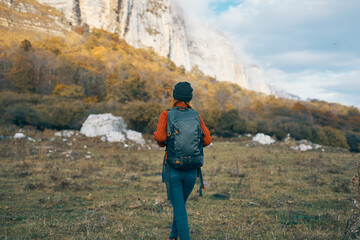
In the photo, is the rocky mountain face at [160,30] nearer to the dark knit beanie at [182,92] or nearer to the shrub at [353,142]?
the shrub at [353,142]

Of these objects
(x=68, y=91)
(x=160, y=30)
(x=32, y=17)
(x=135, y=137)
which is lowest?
(x=135, y=137)

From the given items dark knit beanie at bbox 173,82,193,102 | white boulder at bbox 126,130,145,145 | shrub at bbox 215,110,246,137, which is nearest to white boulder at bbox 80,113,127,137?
white boulder at bbox 126,130,145,145

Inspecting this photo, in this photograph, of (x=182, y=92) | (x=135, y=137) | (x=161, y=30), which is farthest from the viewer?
(x=161, y=30)

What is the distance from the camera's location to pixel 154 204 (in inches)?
201

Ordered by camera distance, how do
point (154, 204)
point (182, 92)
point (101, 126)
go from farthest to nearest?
point (101, 126)
point (154, 204)
point (182, 92)

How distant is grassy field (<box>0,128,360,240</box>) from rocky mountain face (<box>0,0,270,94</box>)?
67.7 metres

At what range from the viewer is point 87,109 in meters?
24.9

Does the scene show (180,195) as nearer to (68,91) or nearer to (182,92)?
(182,92)

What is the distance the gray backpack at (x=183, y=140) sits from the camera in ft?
8.43

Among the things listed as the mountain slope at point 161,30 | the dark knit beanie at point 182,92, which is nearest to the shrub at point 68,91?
the dark knit beanie at point 182,92

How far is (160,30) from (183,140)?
3456 inches

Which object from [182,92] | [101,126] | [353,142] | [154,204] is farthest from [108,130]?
[353,142]

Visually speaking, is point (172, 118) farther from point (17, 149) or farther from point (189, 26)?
point (189, 26)

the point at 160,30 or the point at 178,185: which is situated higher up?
the point at 160,30
